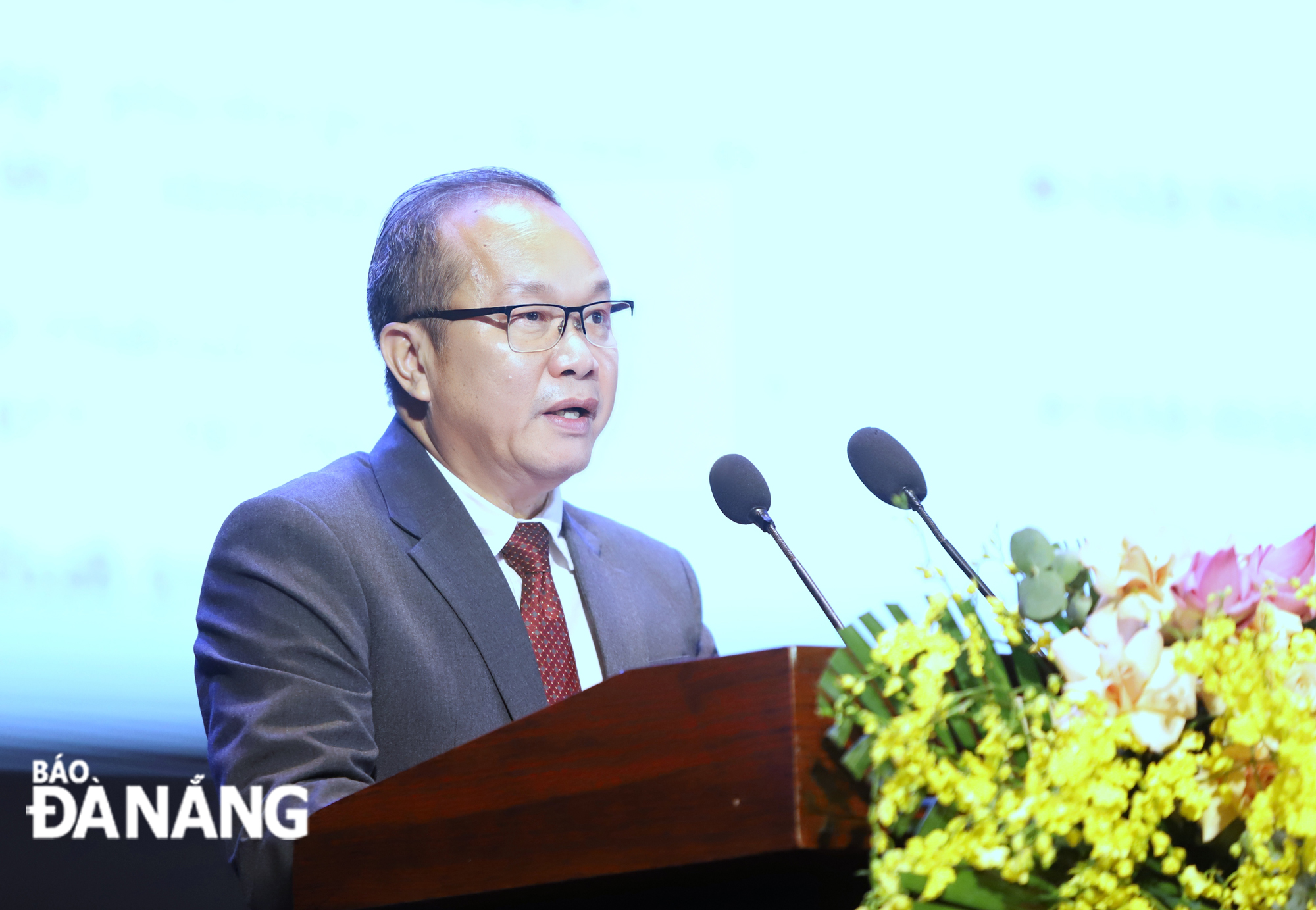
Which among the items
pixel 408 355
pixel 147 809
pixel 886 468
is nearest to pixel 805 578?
pixel 886 468

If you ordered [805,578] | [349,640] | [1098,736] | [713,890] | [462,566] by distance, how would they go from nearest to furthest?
[1098,736] < [713,890] < [805,578] < [349,640] < [462,566]

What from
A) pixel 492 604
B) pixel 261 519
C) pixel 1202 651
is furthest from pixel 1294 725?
pixel 261 519

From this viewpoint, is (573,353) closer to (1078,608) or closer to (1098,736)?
(1078,608)

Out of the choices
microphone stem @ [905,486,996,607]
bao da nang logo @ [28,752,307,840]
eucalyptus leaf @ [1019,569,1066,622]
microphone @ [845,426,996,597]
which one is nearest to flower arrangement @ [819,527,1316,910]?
eucalyptus leaf @ [1019,569,1066,622]

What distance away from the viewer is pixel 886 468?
178cm

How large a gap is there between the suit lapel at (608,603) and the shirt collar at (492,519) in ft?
0.12

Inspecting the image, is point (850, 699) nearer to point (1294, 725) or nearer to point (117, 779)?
point (1294, 725)

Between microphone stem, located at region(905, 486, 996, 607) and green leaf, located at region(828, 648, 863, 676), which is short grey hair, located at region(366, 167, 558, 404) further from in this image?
green leaf, located at region(828, 648, 863, 676)

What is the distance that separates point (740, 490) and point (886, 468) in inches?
10.1

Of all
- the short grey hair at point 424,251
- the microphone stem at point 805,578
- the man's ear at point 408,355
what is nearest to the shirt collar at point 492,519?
the man's ear at point 408,355

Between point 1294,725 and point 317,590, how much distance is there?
4.54 ft

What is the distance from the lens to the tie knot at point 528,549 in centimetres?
232

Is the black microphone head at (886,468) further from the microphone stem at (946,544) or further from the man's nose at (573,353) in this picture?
the man's nose at (573,353)

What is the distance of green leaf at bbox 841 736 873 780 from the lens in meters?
1.06
